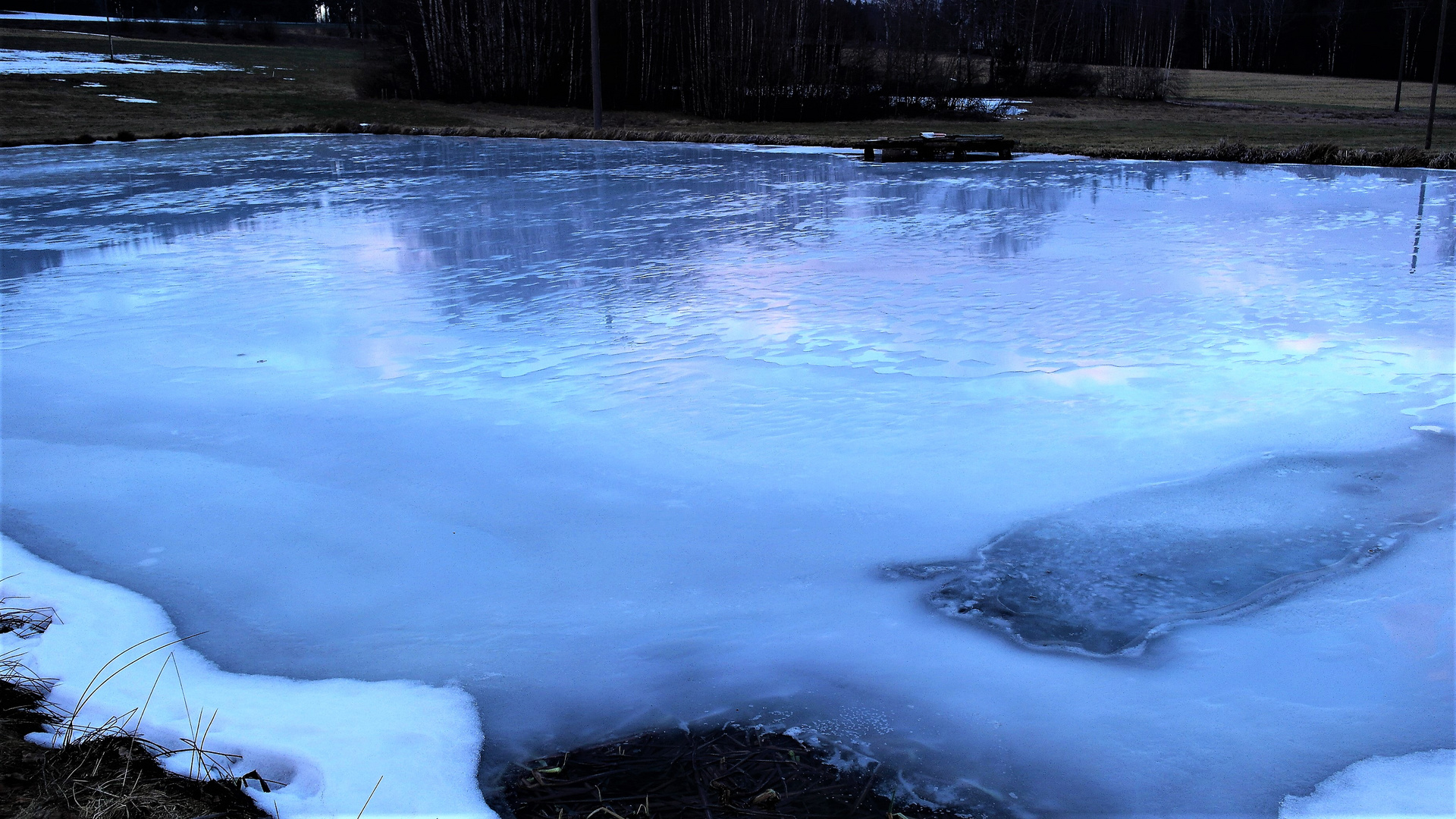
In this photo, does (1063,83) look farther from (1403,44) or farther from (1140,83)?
(1403,44)

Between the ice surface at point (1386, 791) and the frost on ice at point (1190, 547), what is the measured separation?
2.05ft

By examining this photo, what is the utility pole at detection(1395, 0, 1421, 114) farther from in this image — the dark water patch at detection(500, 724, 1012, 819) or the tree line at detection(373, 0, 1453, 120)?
the dark water patch at detection(500, 724, 1012, 819)

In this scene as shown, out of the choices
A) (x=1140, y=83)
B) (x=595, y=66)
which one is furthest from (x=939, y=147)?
(x=1140, y=83)

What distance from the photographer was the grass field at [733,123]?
71.6 feet

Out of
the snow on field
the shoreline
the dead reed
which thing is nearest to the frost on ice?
the dead reed

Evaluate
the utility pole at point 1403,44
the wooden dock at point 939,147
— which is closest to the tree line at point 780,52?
the utility pole at point 1403,44

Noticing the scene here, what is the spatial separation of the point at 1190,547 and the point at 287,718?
2647 mm

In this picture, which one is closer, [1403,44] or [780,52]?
[1403,44]

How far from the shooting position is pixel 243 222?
10.1 m

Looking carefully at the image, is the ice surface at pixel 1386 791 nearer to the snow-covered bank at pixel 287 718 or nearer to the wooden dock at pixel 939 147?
the snow-covered bank at pixel 287 718

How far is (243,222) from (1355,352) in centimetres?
914

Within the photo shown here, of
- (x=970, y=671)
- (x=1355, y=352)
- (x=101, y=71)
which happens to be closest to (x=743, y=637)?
(x=970, y=671)

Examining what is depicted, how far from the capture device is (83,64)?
3725 cm

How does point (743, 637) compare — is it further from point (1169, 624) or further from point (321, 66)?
point (321, 66)
